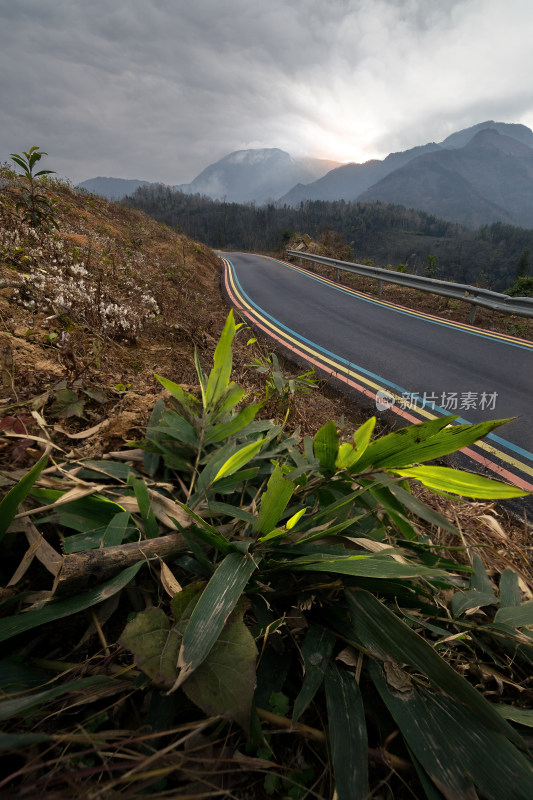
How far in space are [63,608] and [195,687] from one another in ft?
1.04

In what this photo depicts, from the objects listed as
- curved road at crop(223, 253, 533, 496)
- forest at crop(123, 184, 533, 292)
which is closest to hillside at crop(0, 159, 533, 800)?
curved road at crop(223, 253, 533, 496)

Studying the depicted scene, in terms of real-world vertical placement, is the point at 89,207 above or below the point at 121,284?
above

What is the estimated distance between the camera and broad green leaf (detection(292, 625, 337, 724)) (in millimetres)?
616

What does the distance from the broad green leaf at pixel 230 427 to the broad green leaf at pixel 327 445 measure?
31 centimetres

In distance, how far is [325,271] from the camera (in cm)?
1546

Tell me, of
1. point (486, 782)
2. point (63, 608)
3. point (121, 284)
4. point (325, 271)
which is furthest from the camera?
point (325, 271)

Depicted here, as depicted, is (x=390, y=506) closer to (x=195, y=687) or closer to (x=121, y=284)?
(x=195, y=687)

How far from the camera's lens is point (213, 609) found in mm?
647

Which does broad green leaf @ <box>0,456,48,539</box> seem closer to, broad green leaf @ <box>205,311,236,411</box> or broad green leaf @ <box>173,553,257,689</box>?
broad green leaf @ <box>173,553,257,689</box>

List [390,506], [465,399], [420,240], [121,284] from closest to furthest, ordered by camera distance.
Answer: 1. [390,506]
2. [465,399]
3. [121,284]
4. [420,240]

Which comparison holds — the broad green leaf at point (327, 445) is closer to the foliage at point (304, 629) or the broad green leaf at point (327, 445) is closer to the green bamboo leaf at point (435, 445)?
the foliage at point (304, 629)

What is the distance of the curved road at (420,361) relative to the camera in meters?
3.33

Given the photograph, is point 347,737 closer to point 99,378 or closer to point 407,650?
point 407,650

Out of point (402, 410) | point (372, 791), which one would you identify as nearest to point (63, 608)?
point (372, 791)
